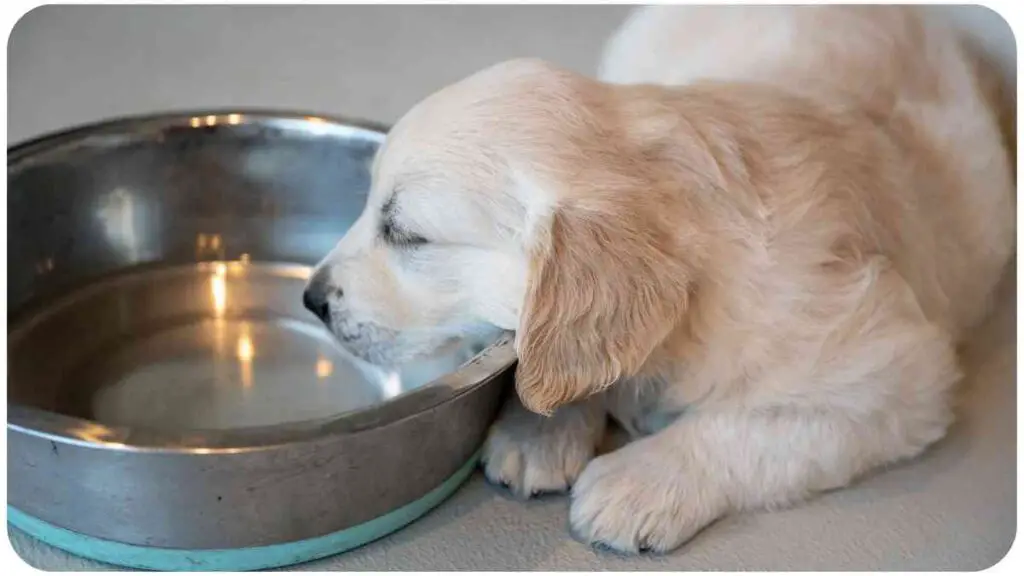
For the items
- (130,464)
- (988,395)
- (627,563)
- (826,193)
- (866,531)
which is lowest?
(988,395)

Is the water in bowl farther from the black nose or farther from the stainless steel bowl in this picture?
the black nose

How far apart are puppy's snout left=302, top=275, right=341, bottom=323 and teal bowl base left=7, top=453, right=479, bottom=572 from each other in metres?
0.37

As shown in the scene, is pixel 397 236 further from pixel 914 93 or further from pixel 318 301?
pixel 914 93

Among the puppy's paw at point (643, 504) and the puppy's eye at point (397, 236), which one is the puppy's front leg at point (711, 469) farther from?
the puppy's eye at point (397, 236)

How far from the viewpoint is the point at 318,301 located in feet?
6.51

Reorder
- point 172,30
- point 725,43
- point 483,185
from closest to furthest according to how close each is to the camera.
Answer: point 483,185
point 725,43
point 172,30

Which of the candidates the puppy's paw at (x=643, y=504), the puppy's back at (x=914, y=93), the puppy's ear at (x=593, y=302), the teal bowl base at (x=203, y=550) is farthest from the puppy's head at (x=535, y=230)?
the puppy's back at (x=914, y=93)

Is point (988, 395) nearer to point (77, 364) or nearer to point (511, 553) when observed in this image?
point (511, 553)

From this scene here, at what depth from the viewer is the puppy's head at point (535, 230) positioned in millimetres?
1695

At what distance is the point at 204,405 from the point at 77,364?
30cm

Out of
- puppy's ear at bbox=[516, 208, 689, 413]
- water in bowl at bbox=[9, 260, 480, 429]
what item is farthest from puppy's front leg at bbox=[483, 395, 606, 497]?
puppy's ear at bbox=[516, 208, 689, 413]

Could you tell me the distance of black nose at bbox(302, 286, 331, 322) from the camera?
1.98 metres

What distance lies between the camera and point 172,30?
3.95 metres

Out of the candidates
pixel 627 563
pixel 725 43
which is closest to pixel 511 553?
pixel 627 563
